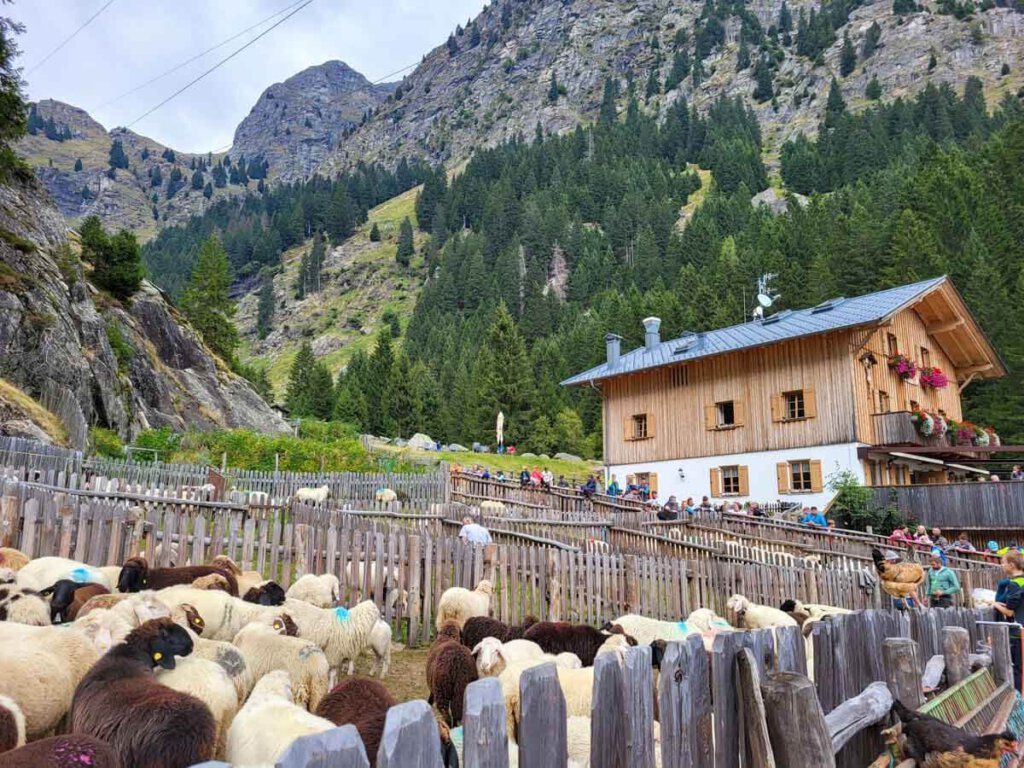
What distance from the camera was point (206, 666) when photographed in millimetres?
4898

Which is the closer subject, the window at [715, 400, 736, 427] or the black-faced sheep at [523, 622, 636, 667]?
the black-faced sheep at [523, 622, 636, 667]

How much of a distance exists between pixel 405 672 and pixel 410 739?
24.5 feet

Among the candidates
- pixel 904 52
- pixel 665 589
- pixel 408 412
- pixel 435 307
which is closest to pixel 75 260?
pixel 665 589

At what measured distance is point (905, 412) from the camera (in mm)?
30062

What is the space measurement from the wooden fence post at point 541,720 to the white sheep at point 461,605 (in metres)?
7.31

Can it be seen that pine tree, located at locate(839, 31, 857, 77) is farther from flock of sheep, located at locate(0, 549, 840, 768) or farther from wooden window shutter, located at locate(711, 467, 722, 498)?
flock of sheep, located at locate(0, 549, 840, 768)

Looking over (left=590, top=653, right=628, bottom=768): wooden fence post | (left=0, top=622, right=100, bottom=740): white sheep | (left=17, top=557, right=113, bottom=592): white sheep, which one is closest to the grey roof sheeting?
(left=17, top=557, right=113, bottom=592): white sheep

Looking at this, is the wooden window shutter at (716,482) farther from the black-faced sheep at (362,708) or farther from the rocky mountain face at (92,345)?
the black-faced sheep at (362,708)

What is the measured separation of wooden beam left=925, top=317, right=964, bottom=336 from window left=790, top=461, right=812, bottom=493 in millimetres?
12432

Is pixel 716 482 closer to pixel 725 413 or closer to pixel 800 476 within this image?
pixel 725 413

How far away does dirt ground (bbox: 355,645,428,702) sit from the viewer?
7863 millimetres

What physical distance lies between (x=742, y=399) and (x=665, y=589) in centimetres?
2336

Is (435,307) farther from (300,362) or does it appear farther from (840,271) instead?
(840,271)

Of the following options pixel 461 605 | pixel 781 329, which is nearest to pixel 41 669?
pixel 461 605
